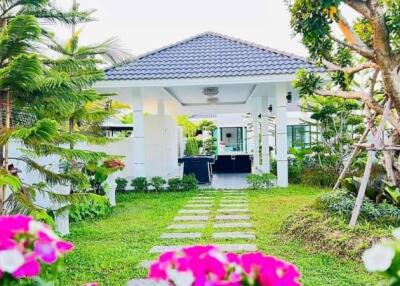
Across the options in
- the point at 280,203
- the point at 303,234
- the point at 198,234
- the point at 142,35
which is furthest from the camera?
the point at 142,35

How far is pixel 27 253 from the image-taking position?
129cm

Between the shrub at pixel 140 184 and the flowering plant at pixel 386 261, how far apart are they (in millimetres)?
11816

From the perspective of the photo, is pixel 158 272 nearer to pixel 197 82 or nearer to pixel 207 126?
pixel 197 82

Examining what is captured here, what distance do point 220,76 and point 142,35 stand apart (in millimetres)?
11686

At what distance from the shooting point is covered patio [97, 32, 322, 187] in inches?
488

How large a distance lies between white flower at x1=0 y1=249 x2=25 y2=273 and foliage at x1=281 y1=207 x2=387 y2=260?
185 inches

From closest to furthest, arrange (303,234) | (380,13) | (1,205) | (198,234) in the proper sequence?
(1,205) → (380,13) → (303,234) → (198,234)

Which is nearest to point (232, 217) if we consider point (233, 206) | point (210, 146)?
point (233, 206)

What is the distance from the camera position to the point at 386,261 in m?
1.19

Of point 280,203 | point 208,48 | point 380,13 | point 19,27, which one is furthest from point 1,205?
point 208,48

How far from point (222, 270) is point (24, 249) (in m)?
0.58

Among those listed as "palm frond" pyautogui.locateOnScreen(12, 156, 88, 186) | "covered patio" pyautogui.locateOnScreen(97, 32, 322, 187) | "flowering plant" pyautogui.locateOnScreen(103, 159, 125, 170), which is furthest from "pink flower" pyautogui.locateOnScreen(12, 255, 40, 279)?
"covered patio" pyautogui.locateOnScreen(97, 32, 322, 187)

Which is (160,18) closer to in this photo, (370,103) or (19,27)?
(370,103)

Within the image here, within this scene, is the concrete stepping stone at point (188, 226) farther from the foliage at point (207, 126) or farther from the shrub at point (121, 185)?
the foliage at point (207, 126)
